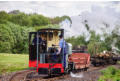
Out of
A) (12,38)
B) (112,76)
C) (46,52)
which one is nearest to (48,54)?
(46,52)

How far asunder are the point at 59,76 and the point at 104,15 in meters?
2.20

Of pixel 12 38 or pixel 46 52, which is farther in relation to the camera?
pixel 46 52

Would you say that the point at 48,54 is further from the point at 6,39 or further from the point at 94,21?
the point at 94,21

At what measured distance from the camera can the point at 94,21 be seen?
6457 millimetres

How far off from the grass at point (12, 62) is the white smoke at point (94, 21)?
1.42 metres

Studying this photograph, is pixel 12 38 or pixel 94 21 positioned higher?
pixel 94 21

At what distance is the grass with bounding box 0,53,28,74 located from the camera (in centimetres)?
572

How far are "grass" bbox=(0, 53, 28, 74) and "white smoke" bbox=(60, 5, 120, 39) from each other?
1418 mm

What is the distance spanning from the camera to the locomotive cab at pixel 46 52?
6086 mm

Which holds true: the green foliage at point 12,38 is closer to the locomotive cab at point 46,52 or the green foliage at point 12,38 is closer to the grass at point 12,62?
the grass at point 12,62

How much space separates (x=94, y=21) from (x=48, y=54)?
166 centimetres

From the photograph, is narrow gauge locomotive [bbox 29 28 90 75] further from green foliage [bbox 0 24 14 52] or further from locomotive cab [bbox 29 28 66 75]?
green foliage [bbox 0 24 14 52]

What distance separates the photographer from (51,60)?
625cm

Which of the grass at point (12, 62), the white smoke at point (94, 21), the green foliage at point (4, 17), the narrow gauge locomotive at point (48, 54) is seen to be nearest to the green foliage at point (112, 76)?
the narrow gauge locomotive at point (48, 54)
